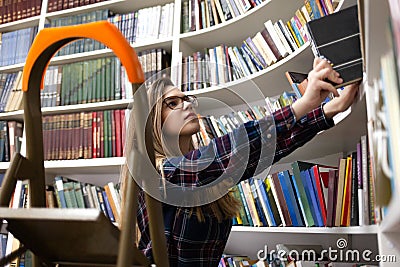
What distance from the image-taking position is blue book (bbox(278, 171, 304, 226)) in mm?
1462

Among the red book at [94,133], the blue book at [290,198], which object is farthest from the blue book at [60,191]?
the blue book at [290,198]

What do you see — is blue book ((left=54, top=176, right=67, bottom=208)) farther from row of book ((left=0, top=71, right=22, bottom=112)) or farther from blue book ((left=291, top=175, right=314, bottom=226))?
blue book ((left=291, top=175, right=314, bottom=226))

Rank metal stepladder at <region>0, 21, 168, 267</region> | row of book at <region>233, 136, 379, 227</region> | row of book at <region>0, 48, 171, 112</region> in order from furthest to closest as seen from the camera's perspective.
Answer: row of book at <region>0, 48, 171, 112</region>, row of book at <region>233, 136, 379, 227</region>, metal stepladder at <region>0, 21, 168, 267</region>

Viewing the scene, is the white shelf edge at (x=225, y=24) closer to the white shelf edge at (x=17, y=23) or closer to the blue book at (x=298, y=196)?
the blue book at (x=298, y=196)

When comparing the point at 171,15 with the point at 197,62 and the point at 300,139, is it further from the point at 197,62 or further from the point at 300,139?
the point at 300,139

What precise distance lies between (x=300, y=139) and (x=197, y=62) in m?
0.84

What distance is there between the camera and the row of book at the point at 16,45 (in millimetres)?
2418

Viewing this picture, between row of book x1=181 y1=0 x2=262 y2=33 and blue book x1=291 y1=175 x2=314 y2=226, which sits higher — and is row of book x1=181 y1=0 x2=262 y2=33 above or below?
above

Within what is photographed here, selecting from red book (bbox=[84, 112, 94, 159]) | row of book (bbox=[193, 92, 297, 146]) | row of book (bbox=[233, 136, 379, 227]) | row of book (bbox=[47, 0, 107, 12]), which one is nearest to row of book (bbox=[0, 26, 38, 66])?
row of book (bbox=[47, 0, 107, 12])

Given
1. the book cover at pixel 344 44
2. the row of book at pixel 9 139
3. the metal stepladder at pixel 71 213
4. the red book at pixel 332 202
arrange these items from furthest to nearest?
the row of book at pixel 9 139 < the red book at pixel 332 202 < the book cover at pixel 344 44 < the metal stepladder at pixel 71 213

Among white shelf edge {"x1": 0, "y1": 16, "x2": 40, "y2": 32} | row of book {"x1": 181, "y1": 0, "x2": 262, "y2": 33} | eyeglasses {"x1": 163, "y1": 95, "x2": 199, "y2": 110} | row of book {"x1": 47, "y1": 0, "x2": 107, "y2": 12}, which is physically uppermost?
row of book {"x1": 47, "y1": 0, "x2": 107, "y2": 12}

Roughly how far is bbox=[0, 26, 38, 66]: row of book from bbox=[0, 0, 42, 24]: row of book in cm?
8

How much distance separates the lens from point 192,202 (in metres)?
1.26

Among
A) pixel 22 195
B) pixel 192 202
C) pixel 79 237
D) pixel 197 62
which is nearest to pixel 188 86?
pixel 197 62
